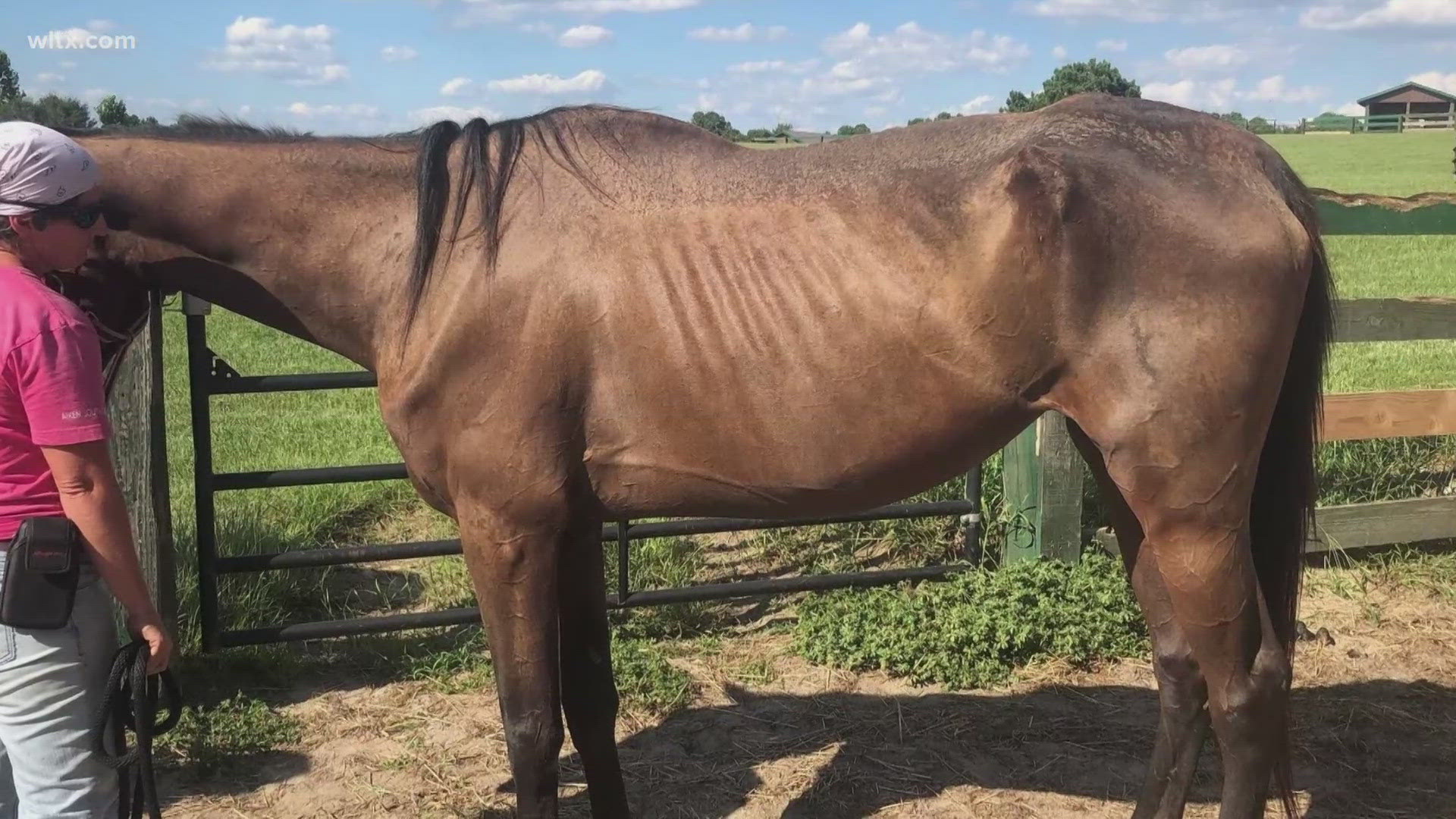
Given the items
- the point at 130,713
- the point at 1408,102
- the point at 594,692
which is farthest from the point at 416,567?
the point at 1408,102

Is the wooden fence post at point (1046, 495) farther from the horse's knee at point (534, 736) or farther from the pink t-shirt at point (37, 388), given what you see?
the pink t-shirt at point (37, 388)

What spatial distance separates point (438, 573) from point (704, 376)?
2686 millimetres

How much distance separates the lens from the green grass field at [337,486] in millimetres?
4336

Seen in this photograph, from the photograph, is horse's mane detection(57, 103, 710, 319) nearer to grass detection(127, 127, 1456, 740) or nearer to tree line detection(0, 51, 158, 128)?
tree line detection(0, 51, 158, 128)

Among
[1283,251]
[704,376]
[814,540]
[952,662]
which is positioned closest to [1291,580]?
[1283,251]

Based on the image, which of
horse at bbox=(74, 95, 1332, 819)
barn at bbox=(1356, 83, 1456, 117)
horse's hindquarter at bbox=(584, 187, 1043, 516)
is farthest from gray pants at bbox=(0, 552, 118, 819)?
barn at bbox=(1356, 83, 1456, 117)

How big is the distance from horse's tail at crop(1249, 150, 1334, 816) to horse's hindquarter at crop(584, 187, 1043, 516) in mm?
862

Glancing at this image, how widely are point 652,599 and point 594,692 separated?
1224 mm

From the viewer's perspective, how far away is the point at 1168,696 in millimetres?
3006

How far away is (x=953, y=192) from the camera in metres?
2.36

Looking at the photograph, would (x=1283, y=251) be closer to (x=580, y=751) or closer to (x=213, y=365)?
(x=580, y=751)

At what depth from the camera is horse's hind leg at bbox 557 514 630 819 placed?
9.62ft

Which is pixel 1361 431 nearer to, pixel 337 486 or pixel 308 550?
pixel 308 550

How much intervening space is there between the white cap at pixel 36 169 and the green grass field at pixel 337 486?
2.43 metres
